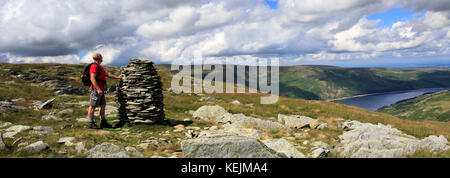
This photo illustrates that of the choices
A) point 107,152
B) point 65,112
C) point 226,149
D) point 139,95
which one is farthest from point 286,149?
point 65,112

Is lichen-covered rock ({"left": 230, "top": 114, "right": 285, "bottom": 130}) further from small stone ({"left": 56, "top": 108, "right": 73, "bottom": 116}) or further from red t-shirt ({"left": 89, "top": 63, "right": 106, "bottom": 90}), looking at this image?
small stone ({"left": 56, "top": 108, "right": 73, "bottom": 116})

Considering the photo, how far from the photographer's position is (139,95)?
13.6m

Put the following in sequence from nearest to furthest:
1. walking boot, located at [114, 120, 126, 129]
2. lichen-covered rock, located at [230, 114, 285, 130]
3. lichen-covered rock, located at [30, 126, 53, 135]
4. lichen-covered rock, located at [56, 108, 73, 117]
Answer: lichen-covered rock, located at [30, 126, 53, 135], walking boot, located at [114, 120, 126, 129], lichen-covered rock, located at [56, 108, 73, 117], lichen-covered rock, located at [230, 114, 285, 130]

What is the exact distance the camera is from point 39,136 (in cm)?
927

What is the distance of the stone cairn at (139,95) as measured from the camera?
44.1ft

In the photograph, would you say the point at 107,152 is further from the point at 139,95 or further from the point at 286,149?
the point at 139,95

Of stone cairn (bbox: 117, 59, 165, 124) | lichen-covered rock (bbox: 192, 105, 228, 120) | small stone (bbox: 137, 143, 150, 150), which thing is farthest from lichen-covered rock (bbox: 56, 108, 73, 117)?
small stone (bbox: 137, 143, 150, 150)

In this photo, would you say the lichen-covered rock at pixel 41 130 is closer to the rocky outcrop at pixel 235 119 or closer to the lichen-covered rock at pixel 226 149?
the lichen-covered rock at pixel 226 149

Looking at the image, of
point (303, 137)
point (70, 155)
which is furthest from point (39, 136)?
point (303, 137)

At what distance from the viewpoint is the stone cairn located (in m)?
13.4

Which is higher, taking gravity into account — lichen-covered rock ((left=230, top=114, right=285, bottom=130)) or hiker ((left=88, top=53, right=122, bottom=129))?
hiker ((left=88, top=53, right=122, bottom=129))

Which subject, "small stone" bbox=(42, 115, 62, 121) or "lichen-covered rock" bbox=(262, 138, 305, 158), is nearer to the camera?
"lichen-covered rock" bbox=(262, 138, 305, 158)

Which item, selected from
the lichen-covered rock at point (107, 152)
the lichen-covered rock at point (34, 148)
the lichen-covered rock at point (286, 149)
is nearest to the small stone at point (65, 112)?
the lichen-covered rock at point (34, 148)

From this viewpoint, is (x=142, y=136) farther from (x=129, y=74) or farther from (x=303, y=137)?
(x=303, y=137)
